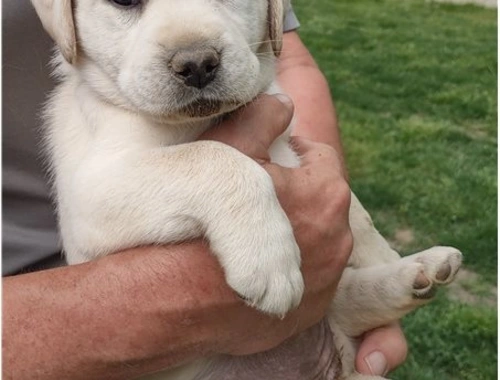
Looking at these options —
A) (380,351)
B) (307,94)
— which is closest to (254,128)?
(380,351)

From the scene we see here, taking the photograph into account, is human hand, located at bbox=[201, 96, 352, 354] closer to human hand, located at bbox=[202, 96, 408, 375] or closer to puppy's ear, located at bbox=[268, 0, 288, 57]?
human hand, located at bbox=[202, 96, 408, 375]

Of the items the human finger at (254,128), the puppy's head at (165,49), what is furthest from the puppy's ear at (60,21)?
the human finger at (254,128)

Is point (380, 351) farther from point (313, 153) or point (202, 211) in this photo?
point (202, 211)

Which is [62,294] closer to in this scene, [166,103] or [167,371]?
[167,371]

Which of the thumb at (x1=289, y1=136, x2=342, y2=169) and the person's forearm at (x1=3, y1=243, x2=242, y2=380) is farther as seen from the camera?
the thumb at (x1=289, y1=136, x2=342, y2=169)

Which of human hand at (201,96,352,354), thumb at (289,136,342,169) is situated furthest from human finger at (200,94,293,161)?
thumb at (289,136,342,169)

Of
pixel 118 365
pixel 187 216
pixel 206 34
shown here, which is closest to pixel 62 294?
pixel 118 365
